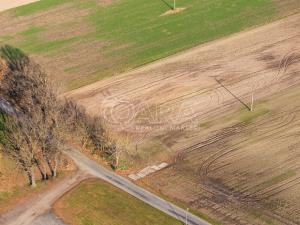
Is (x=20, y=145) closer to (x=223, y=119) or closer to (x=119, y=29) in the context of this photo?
(x=223, y=119)

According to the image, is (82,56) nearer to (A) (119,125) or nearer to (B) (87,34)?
(B) (87,34)

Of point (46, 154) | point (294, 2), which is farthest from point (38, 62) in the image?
point (294, 2)

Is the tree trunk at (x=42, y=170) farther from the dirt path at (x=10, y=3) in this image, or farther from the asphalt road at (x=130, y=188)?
the dirt path at (x=10, y=3)

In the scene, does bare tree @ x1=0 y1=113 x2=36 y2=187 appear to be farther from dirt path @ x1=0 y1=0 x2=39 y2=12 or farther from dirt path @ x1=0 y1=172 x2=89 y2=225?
dirt path @ x1=0 y1=0 x2=39 y2=12

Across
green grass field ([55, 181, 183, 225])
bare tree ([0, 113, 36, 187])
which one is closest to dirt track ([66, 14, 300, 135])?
bare tree ([0, 113, 36, 187])

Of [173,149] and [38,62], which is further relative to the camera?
[38,62]

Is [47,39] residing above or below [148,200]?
above

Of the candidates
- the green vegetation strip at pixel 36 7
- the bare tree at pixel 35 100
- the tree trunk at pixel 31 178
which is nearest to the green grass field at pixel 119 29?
the green vegetation strip at pixel 36 7
